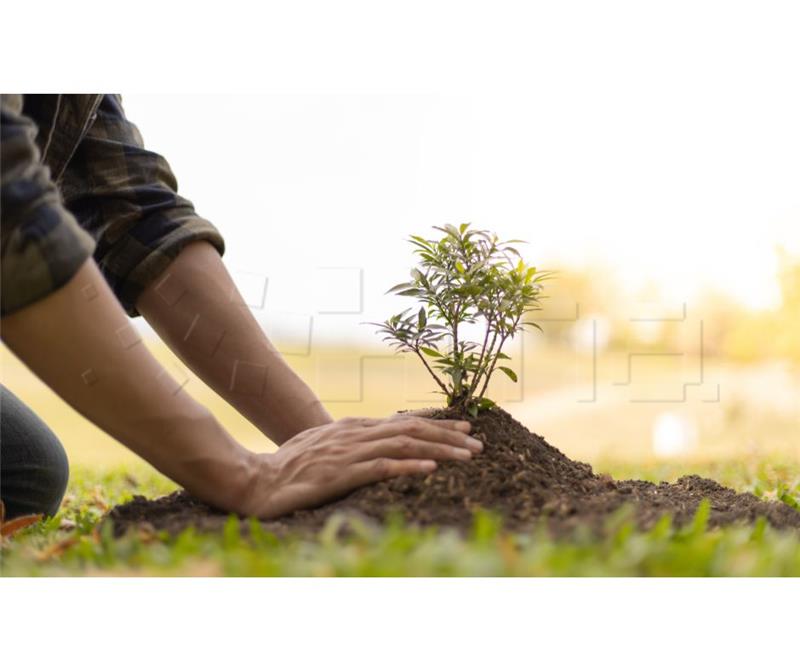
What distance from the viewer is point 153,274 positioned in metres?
2.87

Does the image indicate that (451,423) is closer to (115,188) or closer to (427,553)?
(427,553)

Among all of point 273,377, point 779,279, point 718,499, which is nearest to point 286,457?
point 273,377

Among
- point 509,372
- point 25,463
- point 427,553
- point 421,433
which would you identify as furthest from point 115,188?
point 427,553

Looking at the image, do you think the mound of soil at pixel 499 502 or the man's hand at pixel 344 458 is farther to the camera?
the man's hand at pixel 344 458

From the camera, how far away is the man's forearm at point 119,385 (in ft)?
6.84

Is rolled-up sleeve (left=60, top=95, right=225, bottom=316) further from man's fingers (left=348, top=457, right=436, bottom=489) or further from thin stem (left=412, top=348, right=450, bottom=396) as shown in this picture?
man's fingers (left=348, top=457, right=436, bottom=489)

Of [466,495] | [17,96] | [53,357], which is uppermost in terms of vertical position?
[17,96]

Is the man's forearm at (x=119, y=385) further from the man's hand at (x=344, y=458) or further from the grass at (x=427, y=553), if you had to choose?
the grass at (x=427, y=553)

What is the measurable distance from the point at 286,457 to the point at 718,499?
158 cm

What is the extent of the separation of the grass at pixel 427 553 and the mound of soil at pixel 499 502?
9 centimetres

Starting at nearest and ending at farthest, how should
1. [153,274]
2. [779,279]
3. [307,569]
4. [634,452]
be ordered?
1. [307,569]
2. [153,274]
3. [634,452]
4. [779,279]

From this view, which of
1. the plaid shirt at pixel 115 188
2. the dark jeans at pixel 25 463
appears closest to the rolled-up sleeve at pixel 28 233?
the plaid shirt at pixel 115 188

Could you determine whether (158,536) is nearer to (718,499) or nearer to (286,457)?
(286,457)

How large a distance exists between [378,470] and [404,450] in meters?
0.10
